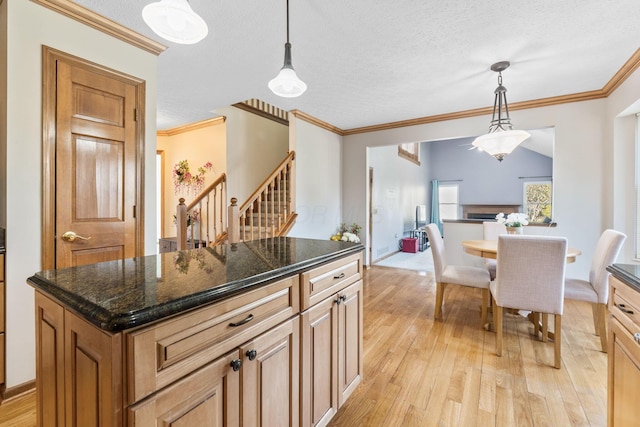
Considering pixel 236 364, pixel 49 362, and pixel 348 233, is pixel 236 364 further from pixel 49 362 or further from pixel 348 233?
pixel 348 233

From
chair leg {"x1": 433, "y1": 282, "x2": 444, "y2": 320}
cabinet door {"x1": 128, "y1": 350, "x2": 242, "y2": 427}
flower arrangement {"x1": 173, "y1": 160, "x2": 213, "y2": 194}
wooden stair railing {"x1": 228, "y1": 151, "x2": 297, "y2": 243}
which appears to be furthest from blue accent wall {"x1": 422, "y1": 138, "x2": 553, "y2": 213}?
cabinet door {"x1": 128, "y1": 350, "x2": 242, "y2": 427}

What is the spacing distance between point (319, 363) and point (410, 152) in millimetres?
8085

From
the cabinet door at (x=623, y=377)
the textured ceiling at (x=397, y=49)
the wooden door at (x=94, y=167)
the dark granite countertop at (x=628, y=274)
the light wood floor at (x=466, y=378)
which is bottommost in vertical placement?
the light wood floor at (x=466, y=378)

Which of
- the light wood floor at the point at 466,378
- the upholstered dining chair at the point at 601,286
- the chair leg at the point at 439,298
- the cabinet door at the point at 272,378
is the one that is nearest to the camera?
the cabinet door at the point at 272,378

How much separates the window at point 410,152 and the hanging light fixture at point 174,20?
6.80m

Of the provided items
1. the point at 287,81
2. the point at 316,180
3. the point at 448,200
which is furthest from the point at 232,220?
the point at 448,200

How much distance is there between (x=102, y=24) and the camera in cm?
211

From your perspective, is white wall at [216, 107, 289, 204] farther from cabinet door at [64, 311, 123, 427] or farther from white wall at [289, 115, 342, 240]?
cabinet door at [64, 311, 123, 427]

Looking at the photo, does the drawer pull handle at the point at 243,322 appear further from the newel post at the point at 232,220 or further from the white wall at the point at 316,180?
the white wall at the point at 316,180

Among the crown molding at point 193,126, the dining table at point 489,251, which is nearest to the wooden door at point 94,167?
the crown molding at point 193,126

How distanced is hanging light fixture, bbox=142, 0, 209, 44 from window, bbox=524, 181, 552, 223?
9.82 meters

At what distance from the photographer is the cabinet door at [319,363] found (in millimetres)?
1263

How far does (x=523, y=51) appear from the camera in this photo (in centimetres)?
262

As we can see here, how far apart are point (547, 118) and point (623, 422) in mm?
3844
